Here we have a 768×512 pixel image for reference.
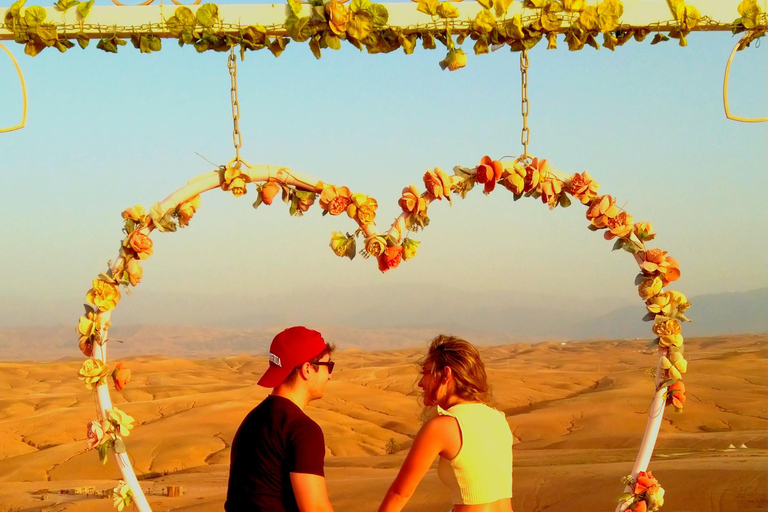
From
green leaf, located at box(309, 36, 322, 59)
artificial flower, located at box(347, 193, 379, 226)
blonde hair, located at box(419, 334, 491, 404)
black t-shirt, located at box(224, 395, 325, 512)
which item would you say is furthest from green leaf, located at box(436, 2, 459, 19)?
black t-shirt, located at box(224, 395, 325, 512)

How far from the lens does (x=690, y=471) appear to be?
30.4 feet

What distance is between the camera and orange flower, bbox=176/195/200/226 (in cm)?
464

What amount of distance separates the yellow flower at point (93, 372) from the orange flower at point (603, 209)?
2.94 meters

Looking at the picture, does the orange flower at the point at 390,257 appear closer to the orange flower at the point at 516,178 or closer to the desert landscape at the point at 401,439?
the orange flower at the point at 516,178

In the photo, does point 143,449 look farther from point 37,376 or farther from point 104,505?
point 37,376

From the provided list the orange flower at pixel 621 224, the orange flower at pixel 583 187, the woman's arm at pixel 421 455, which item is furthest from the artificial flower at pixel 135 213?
the orange flower at pixel 621 224

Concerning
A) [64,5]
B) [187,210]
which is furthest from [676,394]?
[64,5]

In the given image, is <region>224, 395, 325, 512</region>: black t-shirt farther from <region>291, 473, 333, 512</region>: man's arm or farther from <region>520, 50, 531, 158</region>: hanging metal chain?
<region>520, 50, 531, 158</region>: hanging metal chain

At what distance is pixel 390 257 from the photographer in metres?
4.62

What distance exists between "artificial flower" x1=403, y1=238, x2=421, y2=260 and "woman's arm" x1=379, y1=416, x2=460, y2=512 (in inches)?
52.9

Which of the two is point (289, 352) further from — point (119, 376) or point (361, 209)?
point (119, 376)

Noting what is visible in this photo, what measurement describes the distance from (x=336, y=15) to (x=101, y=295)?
2.02 meters

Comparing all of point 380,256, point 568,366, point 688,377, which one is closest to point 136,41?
point 380,256

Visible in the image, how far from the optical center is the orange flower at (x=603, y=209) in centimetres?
486
